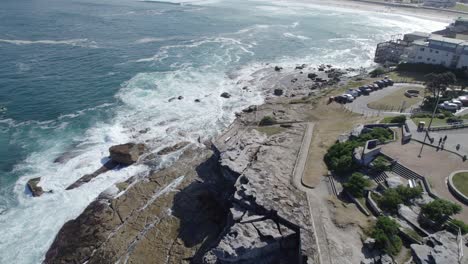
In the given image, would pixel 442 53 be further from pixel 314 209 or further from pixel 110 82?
pixel 110 82

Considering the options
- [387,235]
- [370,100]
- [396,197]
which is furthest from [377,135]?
[370,100]

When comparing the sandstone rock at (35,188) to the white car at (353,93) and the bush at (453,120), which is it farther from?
the bush at (453,120)

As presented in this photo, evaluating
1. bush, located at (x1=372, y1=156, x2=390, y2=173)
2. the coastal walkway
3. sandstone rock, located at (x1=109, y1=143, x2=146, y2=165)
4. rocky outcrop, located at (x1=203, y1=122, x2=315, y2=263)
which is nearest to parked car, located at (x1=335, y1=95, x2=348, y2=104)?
the coastal walkway

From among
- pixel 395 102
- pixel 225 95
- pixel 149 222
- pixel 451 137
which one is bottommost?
pixel 149 222

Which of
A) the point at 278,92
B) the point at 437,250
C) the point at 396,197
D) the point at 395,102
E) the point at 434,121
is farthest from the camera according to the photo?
the point at 278,92

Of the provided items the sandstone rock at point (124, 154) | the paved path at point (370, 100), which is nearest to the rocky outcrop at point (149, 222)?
the sandstone rock at point (124, 154)

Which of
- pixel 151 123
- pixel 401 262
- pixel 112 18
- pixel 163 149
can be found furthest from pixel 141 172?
pixel 112 18
